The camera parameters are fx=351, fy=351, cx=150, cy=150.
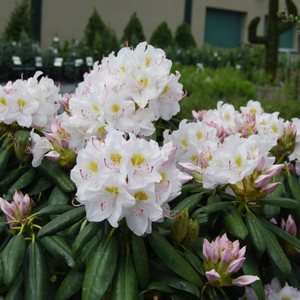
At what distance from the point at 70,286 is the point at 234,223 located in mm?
512

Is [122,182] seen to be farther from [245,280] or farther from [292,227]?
[292,227]

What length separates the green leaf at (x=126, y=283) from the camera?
91 centimetres

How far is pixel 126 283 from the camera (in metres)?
0.93

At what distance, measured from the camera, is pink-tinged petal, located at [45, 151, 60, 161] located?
1.26 m

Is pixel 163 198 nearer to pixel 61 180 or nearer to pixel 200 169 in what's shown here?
pixel 200 169

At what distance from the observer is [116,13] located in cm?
1294

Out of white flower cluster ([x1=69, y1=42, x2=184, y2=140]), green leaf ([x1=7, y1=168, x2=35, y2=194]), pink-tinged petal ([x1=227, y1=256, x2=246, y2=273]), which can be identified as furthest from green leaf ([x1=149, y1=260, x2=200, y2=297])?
green leaf ([x1=7, y1=168, x2=35, y2=194])

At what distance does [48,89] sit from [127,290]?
0.88m

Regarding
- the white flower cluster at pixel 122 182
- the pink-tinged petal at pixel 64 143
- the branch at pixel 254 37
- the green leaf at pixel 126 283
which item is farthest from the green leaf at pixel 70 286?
the branch at pixel 254 37

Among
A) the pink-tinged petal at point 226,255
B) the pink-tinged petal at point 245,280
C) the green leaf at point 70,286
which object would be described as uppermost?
the pink-tinged petal at point 226,255

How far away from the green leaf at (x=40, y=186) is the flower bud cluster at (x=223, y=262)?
2.23 feet

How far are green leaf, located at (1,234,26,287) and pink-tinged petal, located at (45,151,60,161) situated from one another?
311 mm

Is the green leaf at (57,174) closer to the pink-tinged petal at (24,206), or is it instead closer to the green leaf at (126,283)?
the pink-tinged petal at (24,206)

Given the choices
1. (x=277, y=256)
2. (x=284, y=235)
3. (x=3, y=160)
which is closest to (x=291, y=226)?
(x=284, y=235)
